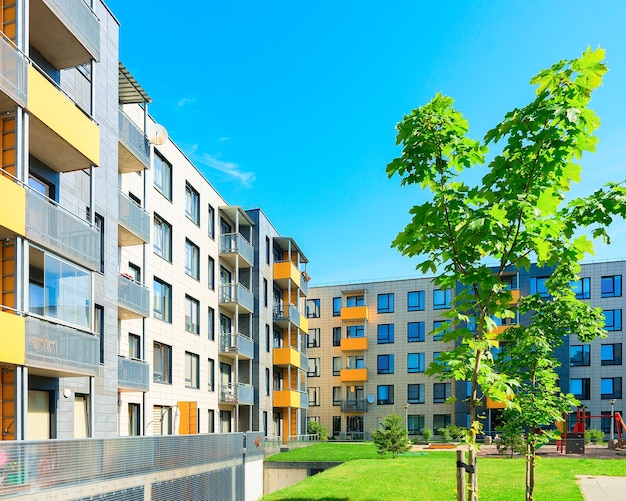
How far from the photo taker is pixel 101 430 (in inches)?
773

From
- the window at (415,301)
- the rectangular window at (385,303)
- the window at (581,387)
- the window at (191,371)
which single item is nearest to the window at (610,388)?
the window at (581,387)

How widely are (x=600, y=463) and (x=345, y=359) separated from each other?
35817 millimetres

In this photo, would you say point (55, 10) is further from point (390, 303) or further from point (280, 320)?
point (390, 303)

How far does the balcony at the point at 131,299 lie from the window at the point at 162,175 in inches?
260

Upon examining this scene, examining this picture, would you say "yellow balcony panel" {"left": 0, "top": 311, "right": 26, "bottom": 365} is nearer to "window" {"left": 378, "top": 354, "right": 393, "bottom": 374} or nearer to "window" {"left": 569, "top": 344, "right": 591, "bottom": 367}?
"window" {"left": 569, "top": 344, "right": 591, "bottom": 367}

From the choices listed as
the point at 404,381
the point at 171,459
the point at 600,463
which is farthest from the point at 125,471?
the point at 404,381

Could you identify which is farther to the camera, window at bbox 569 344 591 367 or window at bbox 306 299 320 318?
window at bbox 306 299 320 318

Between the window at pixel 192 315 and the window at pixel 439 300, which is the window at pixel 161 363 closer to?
the window at pixel 192 315

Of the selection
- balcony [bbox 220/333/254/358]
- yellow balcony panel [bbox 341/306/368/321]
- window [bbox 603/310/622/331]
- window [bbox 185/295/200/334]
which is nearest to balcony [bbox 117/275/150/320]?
window [bbox 185/295/200/334]

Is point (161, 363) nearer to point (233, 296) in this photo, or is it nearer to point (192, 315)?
point (192, 315)

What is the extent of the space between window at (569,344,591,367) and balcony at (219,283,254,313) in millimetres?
31966

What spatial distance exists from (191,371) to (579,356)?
124 feet

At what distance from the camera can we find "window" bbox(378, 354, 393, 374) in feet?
207

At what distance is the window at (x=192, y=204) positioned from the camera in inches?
1302
